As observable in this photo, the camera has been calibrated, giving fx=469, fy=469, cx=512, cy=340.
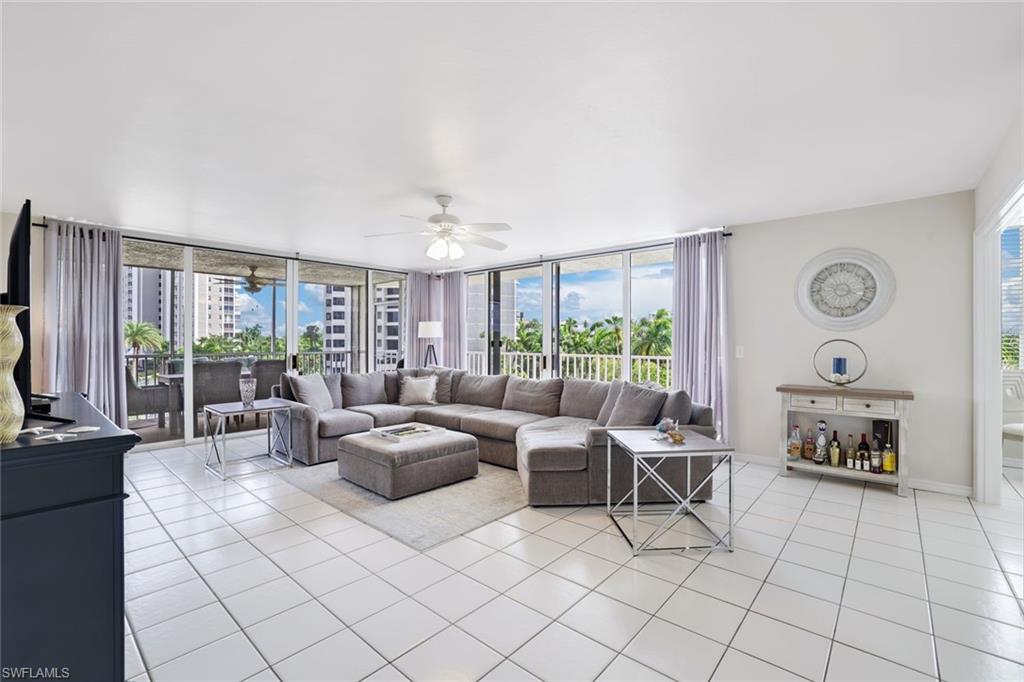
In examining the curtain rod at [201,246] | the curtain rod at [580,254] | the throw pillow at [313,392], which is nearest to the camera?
the curtain rod at [201,246]

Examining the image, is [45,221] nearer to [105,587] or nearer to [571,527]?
[105,587]

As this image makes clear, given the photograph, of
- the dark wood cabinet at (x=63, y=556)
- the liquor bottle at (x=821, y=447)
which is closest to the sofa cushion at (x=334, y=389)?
the dark wood cabinet at (x=63, y=556)

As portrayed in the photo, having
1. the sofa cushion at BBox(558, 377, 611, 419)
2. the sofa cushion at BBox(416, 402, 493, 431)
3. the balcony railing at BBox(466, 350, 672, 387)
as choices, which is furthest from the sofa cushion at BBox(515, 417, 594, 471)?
the balcony railing at BBox(466, 350, 672, 387)

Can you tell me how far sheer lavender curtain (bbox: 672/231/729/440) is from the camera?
200 inches

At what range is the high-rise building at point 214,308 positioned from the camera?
5805 mm

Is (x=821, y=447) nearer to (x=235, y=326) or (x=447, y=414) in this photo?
(x=447, y=414)

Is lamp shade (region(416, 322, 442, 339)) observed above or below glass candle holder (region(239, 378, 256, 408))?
above

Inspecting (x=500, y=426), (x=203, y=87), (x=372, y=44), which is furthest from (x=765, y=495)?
(x=203, y=87)

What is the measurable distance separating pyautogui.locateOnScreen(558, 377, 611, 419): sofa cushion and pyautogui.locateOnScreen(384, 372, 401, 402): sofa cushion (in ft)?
7.70

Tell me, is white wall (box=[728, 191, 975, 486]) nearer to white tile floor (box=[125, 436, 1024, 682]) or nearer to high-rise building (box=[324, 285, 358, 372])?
white tile floor (box=[125, 436, 1024, 682])

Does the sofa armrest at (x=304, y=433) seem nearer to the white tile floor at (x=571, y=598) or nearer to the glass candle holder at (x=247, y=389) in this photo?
the glass candle holder at (x=247, y=389)

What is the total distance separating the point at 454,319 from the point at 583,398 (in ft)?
11.8

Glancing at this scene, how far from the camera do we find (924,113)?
2555 mm

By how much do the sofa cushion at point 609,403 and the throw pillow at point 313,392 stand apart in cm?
302
